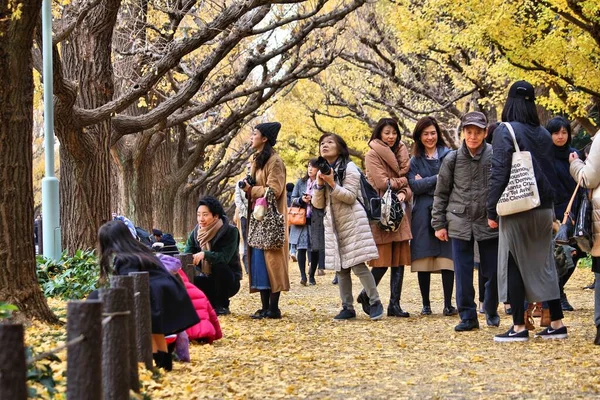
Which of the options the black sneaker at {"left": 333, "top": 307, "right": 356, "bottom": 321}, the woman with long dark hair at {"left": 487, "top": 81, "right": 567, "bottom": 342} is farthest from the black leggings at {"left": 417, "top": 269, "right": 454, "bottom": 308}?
the woman with long dark hair at {"left": 487, "top": 81, "right": 567, "bottom": 342}

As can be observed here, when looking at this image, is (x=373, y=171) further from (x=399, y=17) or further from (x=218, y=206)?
(x=399, y=17)

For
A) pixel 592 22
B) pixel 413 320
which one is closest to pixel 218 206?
pixel 413 320

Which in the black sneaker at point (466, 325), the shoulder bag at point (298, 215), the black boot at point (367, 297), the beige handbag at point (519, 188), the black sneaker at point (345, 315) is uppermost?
the shoulder bag at point (298, 215)

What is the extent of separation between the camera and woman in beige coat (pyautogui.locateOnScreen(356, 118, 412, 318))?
11.5 meters

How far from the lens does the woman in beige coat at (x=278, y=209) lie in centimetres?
1141

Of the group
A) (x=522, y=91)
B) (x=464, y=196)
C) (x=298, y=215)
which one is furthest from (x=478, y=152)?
(x=298, y=215)

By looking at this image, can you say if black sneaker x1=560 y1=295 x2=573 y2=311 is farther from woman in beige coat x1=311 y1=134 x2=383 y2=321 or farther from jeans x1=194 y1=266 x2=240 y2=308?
jeans x1=194 y1=266 x2=240 y2=308

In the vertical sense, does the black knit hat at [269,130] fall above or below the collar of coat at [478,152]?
above

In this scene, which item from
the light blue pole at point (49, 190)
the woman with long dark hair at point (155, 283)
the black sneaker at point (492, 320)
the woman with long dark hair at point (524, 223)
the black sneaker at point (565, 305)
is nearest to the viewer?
the woman with long dark hair at point (155, 283)

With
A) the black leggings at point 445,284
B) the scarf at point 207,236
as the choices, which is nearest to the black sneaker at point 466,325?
the black leggings at point 445,284

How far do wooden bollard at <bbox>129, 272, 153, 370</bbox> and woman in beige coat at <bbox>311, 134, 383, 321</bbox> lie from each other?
14.4 ft

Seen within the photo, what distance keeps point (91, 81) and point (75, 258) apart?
3.45 meters

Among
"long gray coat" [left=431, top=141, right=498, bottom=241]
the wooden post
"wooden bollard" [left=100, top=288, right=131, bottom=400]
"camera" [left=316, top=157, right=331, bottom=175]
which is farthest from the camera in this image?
"camera" [left=316, top=157, right=331, bottom=175]

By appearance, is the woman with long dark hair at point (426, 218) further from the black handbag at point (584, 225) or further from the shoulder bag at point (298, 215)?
the shoulder bag at point (298, 215)
